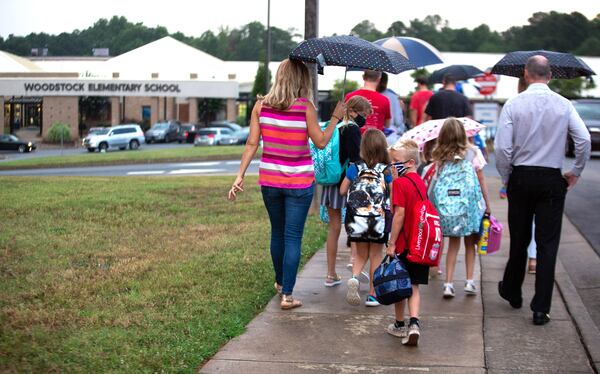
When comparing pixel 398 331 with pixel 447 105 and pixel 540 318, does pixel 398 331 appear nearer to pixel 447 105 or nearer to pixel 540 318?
pixel 540 318

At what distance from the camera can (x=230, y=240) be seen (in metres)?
10.2

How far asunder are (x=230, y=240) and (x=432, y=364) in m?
4.90

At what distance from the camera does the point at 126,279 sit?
7.75 m

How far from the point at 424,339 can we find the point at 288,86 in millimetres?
2147

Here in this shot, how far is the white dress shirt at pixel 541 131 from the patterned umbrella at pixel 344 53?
1165 mm

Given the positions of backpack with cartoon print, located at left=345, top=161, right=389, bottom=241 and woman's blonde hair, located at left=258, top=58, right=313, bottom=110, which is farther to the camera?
backpack with cartoon print, located at left=345, top=161, right=389, bottom=241

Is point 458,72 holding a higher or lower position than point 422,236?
higher

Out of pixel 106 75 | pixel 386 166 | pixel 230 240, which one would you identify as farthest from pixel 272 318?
pixel 106 75

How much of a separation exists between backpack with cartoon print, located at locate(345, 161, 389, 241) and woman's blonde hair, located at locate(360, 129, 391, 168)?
0.05 metres

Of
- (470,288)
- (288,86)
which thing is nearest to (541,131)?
(470,288)

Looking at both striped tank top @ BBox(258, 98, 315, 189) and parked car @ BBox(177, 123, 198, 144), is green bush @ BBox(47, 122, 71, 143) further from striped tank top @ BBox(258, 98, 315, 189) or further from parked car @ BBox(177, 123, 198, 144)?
striped tank top @ BBox(258, 98, 315, 189)

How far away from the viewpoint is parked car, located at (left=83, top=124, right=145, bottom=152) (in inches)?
1868

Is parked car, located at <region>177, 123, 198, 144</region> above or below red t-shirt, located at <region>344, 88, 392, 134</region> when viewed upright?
below

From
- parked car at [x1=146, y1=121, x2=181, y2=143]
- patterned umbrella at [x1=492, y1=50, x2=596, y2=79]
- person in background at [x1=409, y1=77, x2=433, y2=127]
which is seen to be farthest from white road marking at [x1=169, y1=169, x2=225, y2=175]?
parked car at [x1=146, y1=121, x2=181, y2=143]
